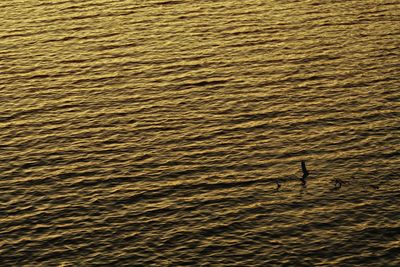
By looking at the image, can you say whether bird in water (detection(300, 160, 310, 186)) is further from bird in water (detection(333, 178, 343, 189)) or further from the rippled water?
bird in water (detection(333, 178, 343, 189))

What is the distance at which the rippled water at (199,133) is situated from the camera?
53031 mm

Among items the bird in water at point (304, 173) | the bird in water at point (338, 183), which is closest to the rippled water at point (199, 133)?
the bird in water at point (304, 173)

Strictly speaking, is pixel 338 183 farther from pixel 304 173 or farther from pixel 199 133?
pixel 199 133

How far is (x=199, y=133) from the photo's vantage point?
2532 inches

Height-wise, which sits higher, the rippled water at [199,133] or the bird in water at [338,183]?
the rippled water at [199,133]

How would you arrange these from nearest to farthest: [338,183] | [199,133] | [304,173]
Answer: [338,183] → [304,173] → [199,133]

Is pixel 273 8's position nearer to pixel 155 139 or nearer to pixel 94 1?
pixel 94 1

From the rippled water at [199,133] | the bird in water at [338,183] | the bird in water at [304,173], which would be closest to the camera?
the rippled water at [199,133]

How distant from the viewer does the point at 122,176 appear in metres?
59.6

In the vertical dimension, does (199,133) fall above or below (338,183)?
above

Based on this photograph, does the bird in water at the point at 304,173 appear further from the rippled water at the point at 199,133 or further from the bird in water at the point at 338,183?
the bird in water at the point at 338,183

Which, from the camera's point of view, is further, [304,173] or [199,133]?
[199,133]

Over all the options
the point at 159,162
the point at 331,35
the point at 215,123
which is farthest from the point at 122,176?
the point at 331,35

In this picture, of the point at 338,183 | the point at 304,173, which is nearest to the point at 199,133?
the point at 304,173
